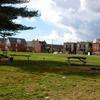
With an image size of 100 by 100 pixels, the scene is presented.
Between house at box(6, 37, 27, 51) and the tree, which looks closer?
the tree

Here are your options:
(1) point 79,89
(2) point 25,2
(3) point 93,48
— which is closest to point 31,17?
(2) point 25,2

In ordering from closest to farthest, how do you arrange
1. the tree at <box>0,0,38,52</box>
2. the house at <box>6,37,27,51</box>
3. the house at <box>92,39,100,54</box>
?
the tree at <box>0,0,38,52</box>, the house at <box>6,37,27,51</box>, the house at <box>92,39,100,54</box>

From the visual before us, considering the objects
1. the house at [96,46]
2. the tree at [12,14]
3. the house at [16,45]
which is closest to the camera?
the tree at [12,14]

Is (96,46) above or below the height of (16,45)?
below

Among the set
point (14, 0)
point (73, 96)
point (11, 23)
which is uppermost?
point (14, 0)

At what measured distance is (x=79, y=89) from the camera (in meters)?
14.9

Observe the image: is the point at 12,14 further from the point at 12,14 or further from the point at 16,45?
the point at 16,45

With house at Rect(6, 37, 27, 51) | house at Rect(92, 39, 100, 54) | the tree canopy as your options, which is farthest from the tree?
house at Rect(92, 39, 100, 54)

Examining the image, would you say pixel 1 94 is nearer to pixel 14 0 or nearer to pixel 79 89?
pixel 79 89

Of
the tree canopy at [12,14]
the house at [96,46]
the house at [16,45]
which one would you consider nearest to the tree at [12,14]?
the tree canopy at [12,14]

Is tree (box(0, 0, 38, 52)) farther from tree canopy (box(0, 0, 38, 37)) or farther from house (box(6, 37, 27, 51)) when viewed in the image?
house (box(6, 37, 27, 51))

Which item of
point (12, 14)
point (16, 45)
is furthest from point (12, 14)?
point (16, 45)

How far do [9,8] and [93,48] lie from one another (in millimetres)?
164831

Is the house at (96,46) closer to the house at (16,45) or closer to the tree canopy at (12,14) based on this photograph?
the house at (16,45)
